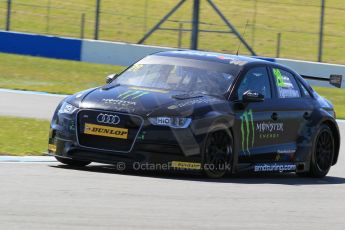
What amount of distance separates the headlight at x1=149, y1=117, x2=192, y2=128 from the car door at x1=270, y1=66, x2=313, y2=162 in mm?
1690

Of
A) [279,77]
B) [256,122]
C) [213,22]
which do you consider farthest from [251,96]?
[213,22]

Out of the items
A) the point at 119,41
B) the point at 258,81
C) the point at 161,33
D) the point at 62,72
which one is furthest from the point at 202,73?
the point at 161,33

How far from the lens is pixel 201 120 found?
32.8ft

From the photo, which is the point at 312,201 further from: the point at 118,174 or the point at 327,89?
the point at 327,89

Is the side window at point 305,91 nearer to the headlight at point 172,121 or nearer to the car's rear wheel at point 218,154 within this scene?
the car's rear wheel at point 218,154

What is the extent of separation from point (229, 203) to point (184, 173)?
1692mm

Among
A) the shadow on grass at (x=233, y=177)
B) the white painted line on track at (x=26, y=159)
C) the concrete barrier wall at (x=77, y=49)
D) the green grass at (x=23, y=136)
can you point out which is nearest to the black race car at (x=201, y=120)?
the shadow on grass at (x=233, y=177)

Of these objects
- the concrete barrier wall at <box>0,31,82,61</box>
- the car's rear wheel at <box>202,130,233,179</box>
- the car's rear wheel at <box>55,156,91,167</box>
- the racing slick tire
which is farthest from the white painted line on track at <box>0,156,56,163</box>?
the concrete barrier wall at <box>0,31,82,61</box>

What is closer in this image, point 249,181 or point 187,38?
point 249,181

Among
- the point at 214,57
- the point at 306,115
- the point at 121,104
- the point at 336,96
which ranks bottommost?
the point at 336,96

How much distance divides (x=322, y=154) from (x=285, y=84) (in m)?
1.03

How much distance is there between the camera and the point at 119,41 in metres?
29.6

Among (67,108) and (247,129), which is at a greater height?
(67,108)

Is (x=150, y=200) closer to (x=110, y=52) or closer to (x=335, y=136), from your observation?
(x=335, y=136)
